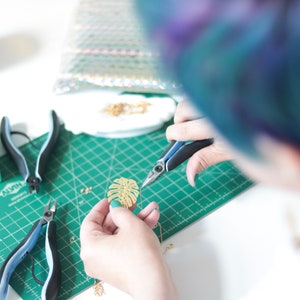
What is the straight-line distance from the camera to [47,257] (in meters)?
0.91

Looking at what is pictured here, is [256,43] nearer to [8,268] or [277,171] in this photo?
[277,171]

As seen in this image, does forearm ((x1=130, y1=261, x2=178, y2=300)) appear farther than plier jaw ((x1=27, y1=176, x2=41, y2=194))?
No

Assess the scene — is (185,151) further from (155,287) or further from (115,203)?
(155,287)

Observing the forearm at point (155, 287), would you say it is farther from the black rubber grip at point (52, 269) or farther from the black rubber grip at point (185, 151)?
the black rubber grip at point (185, 151)

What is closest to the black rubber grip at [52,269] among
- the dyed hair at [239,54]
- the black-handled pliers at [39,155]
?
the black-handled pliers at [39,155]

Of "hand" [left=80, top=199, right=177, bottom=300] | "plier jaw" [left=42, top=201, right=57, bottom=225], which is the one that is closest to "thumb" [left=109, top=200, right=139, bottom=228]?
"hand" [left=80, top=199, right=177, bottom=300]

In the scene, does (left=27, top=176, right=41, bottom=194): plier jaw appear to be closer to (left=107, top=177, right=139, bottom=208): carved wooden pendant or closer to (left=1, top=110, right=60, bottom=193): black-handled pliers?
(left=1, top=110, right=60, bottom=193): black-handled pliers

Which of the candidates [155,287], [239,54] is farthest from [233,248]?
[239,54]

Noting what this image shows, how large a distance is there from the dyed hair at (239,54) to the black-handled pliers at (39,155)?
2.03ft

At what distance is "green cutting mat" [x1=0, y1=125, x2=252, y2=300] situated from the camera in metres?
0.91

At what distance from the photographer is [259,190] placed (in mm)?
998

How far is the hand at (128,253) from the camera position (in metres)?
0.82

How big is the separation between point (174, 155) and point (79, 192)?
0.53 feet

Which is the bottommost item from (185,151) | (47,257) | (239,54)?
(47,257)
